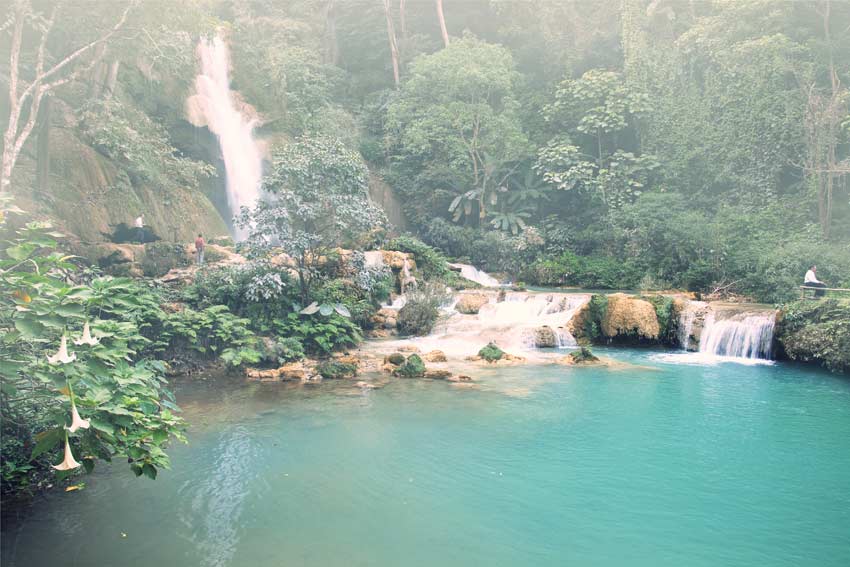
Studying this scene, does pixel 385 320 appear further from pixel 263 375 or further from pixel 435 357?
pixel 263 375

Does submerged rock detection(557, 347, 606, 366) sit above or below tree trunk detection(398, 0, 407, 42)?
below

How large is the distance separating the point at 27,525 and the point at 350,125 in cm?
2372

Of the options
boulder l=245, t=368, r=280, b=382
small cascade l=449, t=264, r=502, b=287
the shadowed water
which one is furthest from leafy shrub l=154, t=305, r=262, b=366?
small cascade l=449, t=264, r=502, b=287

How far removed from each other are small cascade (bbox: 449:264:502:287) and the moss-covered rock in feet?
33.6

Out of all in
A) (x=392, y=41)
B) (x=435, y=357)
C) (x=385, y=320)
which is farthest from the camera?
(x=392, y=41)

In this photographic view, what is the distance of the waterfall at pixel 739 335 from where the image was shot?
13.1 metres

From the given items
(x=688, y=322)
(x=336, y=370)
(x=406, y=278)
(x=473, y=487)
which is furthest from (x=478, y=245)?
(x=473, y=487)

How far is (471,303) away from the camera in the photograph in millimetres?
17016

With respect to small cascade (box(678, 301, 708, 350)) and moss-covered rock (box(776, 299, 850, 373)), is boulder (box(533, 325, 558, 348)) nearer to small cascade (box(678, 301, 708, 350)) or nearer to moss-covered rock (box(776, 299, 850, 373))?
small cascade (box(678, 301, 708, 350))

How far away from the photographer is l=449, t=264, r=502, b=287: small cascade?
21.9 meters

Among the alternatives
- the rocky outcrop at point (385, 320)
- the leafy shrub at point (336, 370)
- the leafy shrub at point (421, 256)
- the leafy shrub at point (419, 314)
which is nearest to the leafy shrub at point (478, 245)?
the leafy shrub at point (421, 256)

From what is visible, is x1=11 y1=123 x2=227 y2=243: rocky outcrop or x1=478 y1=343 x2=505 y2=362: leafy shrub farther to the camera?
x1=11 y1=123 x2=227 y2=243: rocky outcrop

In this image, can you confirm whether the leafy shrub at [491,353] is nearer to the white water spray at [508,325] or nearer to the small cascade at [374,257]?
the white water spray at [508,325]

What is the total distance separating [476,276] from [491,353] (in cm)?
966
